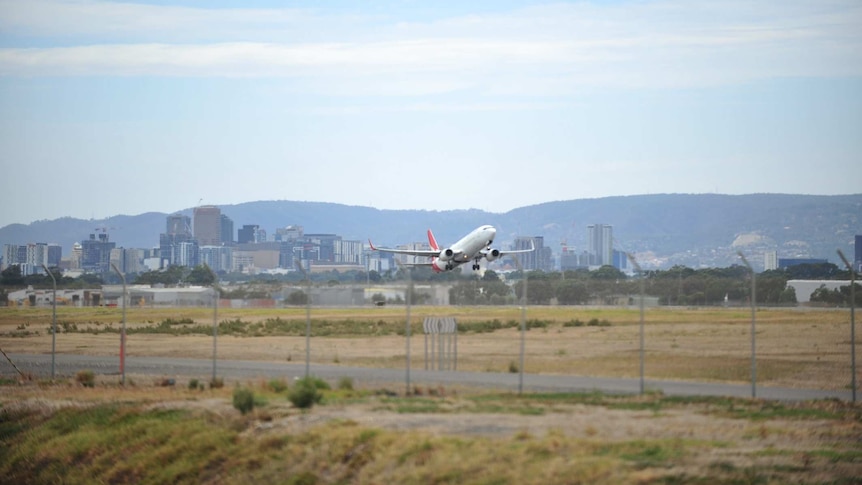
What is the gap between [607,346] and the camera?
39.9 meters

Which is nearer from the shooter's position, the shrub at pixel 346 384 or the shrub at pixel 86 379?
the shrub at pixel 346 384

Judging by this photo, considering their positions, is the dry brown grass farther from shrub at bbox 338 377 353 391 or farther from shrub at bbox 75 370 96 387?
shrub at bbox 75 370 96 387

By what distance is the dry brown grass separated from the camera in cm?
3409

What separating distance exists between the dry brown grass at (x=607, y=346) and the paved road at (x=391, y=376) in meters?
1.46

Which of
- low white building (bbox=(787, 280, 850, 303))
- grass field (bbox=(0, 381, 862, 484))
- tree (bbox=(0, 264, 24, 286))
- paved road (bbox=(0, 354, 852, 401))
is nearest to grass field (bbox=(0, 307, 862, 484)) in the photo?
grass field (bbox=(0, 381, 862, 484))

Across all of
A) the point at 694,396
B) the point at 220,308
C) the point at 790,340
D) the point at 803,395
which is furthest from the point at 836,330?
the point at 220,308

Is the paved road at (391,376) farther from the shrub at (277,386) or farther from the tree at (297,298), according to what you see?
the tree at (297,298)

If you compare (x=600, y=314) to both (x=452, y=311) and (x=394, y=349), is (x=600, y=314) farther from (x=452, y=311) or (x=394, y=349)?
(x=394, y=349)

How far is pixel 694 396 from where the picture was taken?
27.4m

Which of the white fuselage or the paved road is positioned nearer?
the paved road

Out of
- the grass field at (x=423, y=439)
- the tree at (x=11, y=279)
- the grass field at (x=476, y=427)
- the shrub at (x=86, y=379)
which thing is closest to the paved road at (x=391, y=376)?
the grass field at (x=476, y=427)

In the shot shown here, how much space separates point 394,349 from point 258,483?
18.6 metres

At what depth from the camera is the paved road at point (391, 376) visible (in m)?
29.4

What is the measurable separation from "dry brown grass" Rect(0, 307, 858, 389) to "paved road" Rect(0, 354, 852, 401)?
4.78 feet
